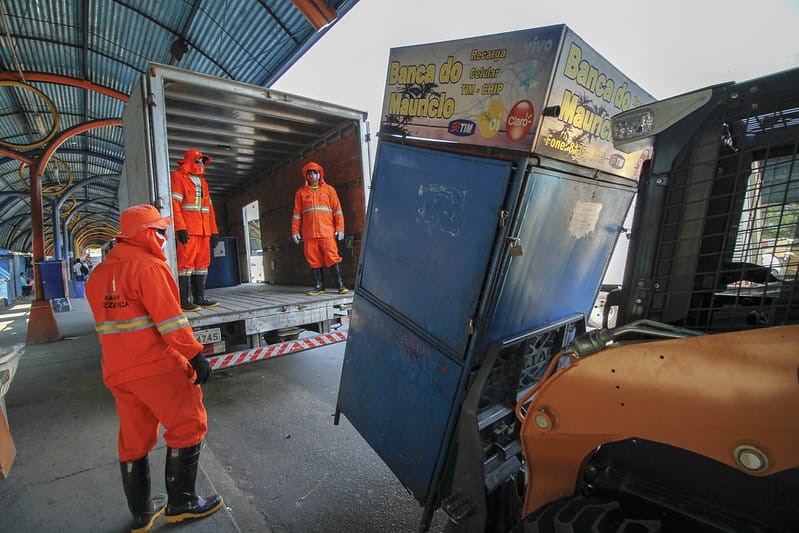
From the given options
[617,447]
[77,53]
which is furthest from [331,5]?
[617,447]

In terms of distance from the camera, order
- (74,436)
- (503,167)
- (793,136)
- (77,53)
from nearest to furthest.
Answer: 1. (793,136)
2. (503,167)
3. (74,436)
4. (77,53)

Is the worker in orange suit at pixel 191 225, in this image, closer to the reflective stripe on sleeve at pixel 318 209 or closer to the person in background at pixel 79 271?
the reflective stripe on sleeve at pixel 318 209

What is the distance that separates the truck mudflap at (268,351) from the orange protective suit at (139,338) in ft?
4.71

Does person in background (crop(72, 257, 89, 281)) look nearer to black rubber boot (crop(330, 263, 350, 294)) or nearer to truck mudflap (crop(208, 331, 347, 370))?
black rubber boot (crop(330, 263, 350, 294))

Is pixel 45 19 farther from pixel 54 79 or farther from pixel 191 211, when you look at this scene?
pixel 191 211

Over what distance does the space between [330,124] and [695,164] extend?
5020mm

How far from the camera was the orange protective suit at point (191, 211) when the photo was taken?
13.3ft

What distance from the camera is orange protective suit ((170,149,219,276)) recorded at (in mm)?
4043

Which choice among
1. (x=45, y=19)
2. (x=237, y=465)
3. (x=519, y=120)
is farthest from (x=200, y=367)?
(x=45, y=19)

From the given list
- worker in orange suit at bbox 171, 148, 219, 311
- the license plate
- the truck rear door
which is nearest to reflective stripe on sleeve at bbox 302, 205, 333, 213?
worker in orange suit at bbox 171, 148, 219, 311

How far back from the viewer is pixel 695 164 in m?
1.08

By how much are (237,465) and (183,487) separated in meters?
0.64

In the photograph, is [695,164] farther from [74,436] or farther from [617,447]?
[74,436]

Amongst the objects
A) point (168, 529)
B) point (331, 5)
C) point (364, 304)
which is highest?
point (331, 5)
